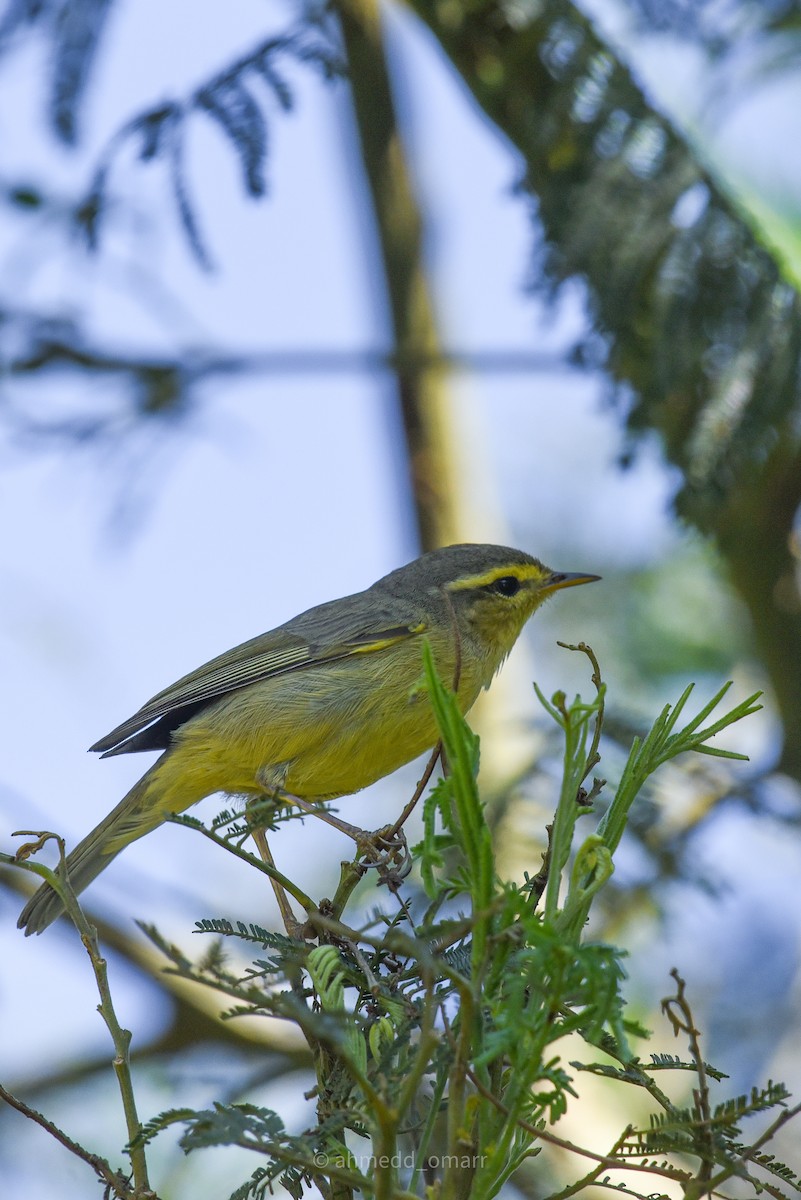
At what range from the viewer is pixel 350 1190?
2.01m

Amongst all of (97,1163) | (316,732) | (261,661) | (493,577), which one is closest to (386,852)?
(97,1163)

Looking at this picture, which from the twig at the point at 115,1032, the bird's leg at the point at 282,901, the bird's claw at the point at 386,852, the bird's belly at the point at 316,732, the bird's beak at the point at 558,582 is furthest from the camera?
the bird's beak at the point at 558,582

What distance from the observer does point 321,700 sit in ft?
16.0

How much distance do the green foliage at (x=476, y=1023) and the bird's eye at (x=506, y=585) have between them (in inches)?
129

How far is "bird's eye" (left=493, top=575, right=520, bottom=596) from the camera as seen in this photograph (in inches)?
218

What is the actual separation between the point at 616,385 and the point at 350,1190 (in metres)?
4.30

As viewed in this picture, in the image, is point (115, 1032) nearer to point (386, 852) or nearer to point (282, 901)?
point (386, 852)

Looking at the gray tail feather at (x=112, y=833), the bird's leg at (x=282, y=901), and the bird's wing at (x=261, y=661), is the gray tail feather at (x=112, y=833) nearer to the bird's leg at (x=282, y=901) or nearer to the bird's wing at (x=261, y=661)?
the bird's wing at (x=261, y=661)

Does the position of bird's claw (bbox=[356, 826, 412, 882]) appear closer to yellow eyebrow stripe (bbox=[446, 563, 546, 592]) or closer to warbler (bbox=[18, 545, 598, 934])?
warbler (bbox=[18, 545, 598, 934])

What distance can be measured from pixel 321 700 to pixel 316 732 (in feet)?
0.48

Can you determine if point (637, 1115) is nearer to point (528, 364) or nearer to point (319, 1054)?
point (528, 364)

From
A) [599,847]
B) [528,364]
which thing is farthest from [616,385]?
[599,847]

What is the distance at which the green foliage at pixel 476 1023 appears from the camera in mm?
1695

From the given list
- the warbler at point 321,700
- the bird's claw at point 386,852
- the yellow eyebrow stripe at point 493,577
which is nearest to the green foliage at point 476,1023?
A: the bird's claw at point 386,852
